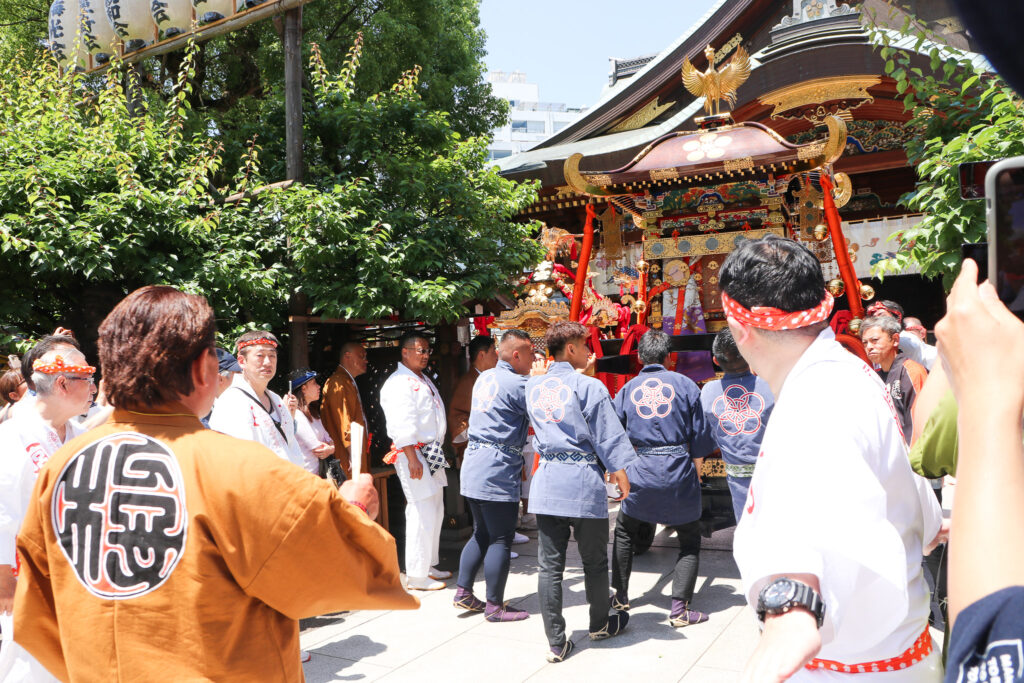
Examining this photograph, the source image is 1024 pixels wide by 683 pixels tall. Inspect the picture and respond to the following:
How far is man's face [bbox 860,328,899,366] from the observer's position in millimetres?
4691

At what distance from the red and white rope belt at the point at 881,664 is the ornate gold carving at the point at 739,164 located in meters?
5.39

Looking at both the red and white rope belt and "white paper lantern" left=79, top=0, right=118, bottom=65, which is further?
"white paper lantern" left=79, top=0, right=118, bottom=65

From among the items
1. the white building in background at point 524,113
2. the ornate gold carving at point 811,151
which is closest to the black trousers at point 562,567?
the ornate gold carving at point 811,151

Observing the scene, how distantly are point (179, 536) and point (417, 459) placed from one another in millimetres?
3952

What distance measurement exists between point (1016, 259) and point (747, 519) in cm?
87

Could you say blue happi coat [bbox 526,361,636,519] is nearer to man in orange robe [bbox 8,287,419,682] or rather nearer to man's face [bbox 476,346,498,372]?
man's face [bbox 476,346,498,372]

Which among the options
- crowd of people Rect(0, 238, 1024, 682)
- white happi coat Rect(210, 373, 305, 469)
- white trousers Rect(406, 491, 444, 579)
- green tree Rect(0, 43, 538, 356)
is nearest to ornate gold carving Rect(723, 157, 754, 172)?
green tree Rect(0, 43, 538, 356)

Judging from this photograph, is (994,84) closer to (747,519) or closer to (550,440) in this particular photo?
(550,440)

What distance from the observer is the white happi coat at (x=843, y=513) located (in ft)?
4.52

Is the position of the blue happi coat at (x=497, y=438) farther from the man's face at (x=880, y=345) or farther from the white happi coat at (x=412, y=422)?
the man's face at (x=880, y=345)

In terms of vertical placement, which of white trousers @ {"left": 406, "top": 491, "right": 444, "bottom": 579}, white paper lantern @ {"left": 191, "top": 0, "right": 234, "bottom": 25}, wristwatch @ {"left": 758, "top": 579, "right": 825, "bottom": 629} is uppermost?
white paper lantern @ {"left": 191, "top": 0, "right": 234, "bottom": 25}

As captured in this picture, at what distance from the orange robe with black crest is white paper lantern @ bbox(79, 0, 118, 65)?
246 inches

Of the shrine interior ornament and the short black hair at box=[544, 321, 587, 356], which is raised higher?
the shrine interior ornament

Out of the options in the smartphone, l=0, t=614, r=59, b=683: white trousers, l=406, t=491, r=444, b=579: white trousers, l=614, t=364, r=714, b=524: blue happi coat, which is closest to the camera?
the smartphone
